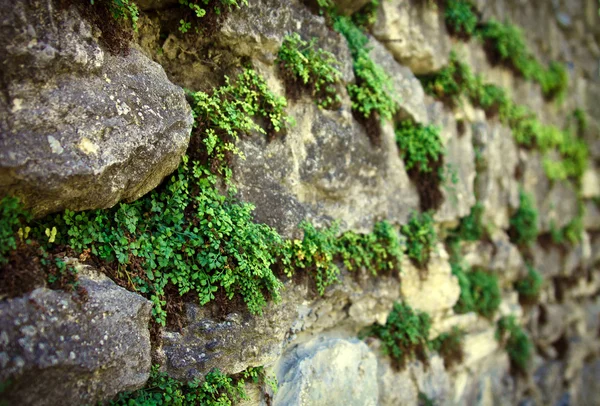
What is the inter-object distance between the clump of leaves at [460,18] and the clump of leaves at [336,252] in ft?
A: 11.0

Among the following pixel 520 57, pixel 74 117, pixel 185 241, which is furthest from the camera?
pixel 520 57

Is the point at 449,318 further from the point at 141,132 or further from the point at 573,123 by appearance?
the point at 573,123

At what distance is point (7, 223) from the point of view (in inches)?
110

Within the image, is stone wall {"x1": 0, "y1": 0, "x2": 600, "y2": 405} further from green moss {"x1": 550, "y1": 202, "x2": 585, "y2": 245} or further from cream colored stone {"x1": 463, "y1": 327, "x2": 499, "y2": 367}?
green moss {"x1": 550, "y1": 202, "x2": 585, "y2": 245}

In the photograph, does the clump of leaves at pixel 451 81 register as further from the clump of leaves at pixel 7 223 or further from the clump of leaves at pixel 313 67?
the clump of leaves at pixel 7 223

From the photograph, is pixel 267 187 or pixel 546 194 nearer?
pixel 267 187

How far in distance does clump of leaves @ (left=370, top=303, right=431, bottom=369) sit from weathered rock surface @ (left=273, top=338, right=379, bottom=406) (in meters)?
0.40

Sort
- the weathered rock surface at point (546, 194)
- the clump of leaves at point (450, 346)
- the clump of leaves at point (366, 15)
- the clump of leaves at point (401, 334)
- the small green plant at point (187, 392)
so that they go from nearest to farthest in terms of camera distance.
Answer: the small green plant at point (187, 392) < the clump of leaves at point (401, 334) < the clump of leaves at point (366, 15) < the clump of leaves at point (450, 346) < the weathered rock surface at point (546, 194)

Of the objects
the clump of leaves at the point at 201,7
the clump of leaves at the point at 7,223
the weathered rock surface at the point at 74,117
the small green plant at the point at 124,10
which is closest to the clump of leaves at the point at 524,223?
the clump of leaves at the point at 201,7

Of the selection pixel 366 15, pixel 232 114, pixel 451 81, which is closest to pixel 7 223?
pixel 232 114

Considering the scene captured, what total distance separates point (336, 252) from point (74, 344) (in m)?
2.42

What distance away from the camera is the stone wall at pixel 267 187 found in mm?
2812

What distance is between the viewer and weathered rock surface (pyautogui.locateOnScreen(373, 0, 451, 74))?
19.0 feet

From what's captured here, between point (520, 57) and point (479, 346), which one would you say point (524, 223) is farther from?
point (520, 57)
